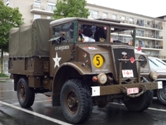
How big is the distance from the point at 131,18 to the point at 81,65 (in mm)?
52520

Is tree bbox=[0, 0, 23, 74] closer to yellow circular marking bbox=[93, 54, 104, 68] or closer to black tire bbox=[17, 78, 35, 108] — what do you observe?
black tire bbox=[17, 78, 35, 108]

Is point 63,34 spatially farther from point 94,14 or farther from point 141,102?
point 94,14

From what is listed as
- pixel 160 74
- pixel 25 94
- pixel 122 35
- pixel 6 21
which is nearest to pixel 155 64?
pixel 160 74

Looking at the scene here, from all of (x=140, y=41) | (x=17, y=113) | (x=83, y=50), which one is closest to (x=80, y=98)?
(x=83, y=50)

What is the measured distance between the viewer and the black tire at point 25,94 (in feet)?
27.2

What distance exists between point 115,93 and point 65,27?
2409mm

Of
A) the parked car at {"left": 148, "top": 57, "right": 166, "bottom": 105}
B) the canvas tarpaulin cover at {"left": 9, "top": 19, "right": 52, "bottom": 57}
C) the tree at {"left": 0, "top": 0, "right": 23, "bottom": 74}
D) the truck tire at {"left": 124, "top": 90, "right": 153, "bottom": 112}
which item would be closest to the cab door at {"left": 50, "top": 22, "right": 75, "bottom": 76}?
the canvas tarpaulin cover at {"left": 9, "top": 19, "right": 52, "bottom": 57}

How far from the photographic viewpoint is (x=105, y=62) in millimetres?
5961

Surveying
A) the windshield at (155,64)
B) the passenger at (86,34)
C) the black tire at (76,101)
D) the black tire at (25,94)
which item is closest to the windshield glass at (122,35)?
the passenger at (86,34)

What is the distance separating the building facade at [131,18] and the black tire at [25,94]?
31.2m

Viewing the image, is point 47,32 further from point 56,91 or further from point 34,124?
point 34,124

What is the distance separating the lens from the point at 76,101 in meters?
6.02

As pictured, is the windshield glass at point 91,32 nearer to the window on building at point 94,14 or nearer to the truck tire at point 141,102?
the truck tire at point 141,102

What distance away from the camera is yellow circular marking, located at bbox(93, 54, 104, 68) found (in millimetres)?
5844
